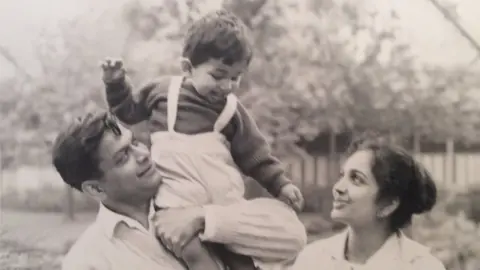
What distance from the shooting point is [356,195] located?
3.46 feet

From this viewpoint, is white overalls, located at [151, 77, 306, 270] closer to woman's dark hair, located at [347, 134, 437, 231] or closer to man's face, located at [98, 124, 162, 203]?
man's face, located at [98, 124, 162, 203]

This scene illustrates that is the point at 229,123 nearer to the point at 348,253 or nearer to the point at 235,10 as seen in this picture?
the point at 235,10

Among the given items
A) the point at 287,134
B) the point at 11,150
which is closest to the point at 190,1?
the point at 287,134

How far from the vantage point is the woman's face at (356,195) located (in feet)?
3.45

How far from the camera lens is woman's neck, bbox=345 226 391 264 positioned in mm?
1064

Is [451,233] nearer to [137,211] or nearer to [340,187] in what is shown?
[340,187]

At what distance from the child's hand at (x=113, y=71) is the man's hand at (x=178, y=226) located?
25cm

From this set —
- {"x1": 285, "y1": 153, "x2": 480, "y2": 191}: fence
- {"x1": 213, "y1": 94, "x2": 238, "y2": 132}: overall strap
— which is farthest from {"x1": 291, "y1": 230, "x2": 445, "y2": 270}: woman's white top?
{"x1": 213, "y1": 94, "x2": 238, "y2": 132}: overall strap

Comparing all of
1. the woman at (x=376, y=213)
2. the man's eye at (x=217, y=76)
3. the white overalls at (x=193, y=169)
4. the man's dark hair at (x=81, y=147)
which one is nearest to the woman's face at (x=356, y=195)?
the woman at (x=376, y=213)

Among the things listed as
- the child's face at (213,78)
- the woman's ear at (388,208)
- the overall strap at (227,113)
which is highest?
the child's face at (213,78)

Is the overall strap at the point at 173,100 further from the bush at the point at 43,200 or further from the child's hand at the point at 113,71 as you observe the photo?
the bush at the point at 43,200

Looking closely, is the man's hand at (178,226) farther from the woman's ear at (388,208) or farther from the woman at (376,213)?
the woman's ear at (388,208)

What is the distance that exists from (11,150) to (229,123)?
0.42 m

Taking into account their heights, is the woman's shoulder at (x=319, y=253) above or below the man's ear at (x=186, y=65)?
below
